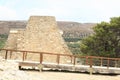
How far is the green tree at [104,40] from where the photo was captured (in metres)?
39.6

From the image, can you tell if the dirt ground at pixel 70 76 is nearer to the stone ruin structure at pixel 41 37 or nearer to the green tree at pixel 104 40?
the stone ruin structure at pixel 41 37

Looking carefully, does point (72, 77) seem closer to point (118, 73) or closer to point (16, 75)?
point (118, 73)

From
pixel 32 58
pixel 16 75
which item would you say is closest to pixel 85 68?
pixel 32 58

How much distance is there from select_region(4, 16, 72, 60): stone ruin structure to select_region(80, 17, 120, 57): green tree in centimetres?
664

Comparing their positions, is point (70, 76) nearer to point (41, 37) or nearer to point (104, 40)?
point (41, 37)

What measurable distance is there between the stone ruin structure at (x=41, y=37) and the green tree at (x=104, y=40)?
6.64 meters

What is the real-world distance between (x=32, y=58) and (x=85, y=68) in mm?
8426

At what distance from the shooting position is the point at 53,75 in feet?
78.7

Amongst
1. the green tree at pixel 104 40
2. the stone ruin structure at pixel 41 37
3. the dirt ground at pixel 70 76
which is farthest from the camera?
the green tree at pixel 104 40

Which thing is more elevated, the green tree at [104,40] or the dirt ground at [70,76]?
the green tree at [104,40]

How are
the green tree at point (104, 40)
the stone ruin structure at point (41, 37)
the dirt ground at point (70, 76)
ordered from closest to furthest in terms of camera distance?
the dirt ground at point (70, 76)
the stone ruin structure at point (41, 37)
the green tree at point (104, 40)

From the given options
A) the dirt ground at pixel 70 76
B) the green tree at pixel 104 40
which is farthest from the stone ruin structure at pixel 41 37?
the dirt ground at pixel 70 76

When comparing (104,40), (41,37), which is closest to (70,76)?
(41,37)

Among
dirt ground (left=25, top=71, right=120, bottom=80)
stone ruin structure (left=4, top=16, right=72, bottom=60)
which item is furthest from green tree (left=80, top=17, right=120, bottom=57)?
dirt ground (left=25, top=71, right=120, bottom=80)
